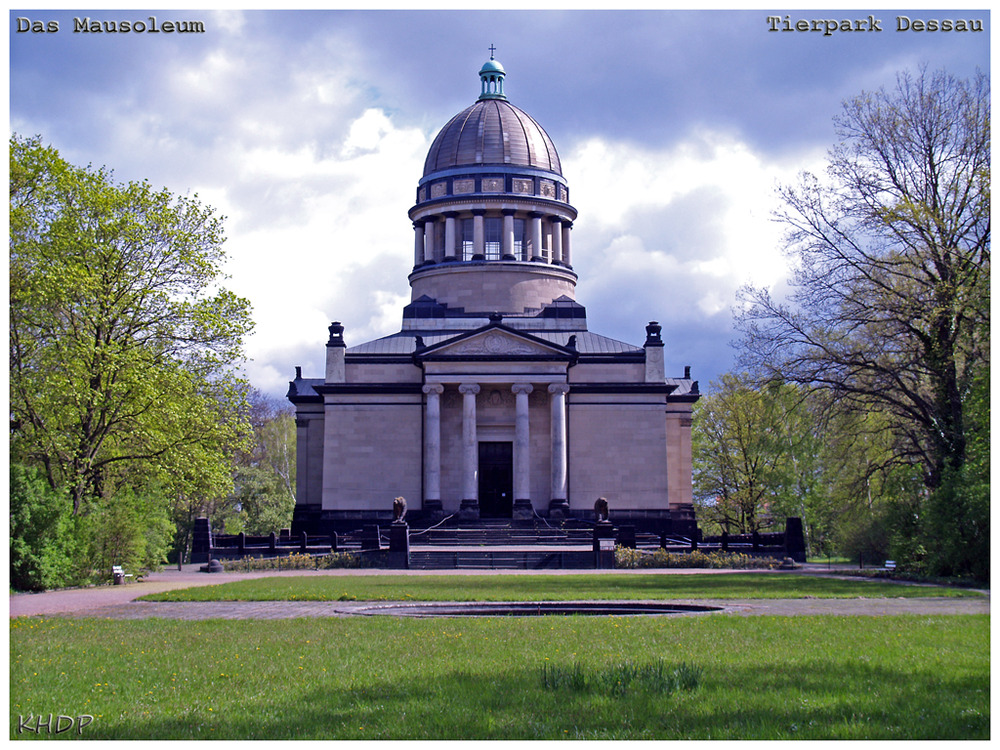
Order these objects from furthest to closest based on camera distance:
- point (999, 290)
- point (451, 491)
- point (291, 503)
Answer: point (291, 503), point (451, 491), point (999, 290)

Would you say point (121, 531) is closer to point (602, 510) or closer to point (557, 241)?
point (602, 510)

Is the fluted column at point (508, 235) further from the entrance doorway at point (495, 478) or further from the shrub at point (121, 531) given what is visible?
the shrub at point (121, 531)

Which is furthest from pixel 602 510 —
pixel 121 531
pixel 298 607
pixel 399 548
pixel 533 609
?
pixel 298 607

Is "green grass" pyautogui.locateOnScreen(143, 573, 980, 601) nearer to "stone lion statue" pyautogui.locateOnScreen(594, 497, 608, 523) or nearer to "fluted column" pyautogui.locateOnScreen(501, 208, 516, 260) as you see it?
"stone lion statue" pyautogui.locateOnScreen(594, 497, 608, 523)

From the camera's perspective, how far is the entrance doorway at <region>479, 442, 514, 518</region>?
2200 inches

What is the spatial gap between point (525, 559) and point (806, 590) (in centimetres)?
1541

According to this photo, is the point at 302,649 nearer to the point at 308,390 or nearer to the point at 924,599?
the point at 924,599

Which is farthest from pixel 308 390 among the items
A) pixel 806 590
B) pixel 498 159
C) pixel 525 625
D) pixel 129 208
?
pixel 525 625

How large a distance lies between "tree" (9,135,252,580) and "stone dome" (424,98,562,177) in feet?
117

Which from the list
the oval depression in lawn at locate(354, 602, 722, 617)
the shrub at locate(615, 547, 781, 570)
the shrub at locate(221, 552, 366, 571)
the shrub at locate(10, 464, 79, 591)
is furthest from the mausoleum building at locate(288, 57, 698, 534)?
the oval depression in lawn at locate(354, 602, 722, 617)

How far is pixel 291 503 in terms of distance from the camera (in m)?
68.1

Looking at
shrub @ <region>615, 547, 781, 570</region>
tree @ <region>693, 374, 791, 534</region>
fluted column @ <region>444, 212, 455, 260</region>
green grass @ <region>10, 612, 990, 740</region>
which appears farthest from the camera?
fluted column @ <region>444, 212, 455, 260</region>

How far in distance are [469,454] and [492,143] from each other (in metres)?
23.2

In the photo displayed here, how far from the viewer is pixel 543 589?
78.0 feet
